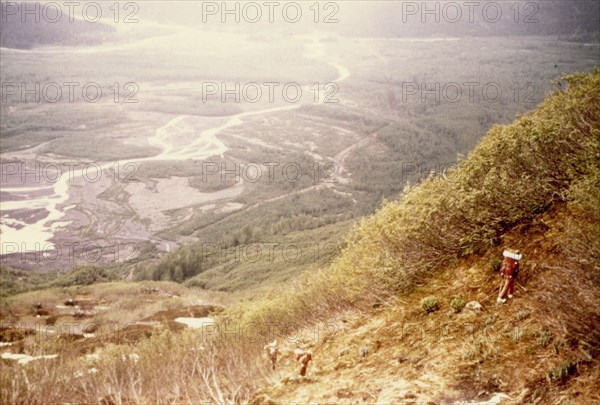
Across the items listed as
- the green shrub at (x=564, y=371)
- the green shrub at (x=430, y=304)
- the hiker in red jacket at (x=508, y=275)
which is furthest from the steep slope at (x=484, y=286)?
the hiker in red jacket at (x=508, y=275)

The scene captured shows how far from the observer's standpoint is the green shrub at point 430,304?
1288 cm

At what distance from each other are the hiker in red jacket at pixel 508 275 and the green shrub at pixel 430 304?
6.11 ft

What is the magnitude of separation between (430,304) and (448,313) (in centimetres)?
61

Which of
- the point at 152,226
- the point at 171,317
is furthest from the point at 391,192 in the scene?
the point at 171,317

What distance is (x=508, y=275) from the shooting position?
37.3ft

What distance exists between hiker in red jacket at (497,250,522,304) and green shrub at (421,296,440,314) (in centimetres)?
186

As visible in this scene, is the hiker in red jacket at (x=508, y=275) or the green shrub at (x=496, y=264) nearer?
the hiker in red jacket at (x=508, y=275)

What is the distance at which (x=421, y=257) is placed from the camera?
15.7 meters

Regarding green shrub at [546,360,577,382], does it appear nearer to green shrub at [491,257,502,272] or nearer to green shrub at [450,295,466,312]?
green shrub at [450,295,466,312]

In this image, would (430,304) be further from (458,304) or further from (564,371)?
(564,371)

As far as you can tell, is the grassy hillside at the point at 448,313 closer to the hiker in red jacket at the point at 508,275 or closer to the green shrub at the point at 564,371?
the green shrub at the point at 564,371

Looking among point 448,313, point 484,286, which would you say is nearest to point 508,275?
point 484,286

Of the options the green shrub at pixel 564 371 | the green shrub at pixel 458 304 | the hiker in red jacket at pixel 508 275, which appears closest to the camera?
the green shrub at pixel 564 371

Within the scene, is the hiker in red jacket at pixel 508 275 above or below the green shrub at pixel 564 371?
above
